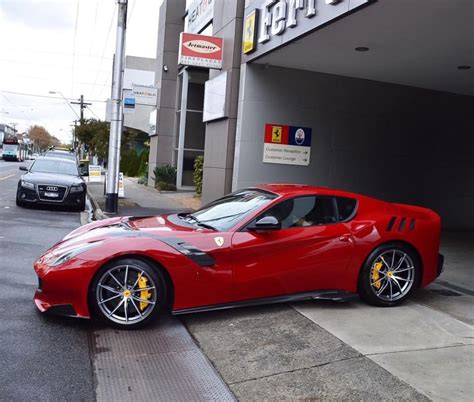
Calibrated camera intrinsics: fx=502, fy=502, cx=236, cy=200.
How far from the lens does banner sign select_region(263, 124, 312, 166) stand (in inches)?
479

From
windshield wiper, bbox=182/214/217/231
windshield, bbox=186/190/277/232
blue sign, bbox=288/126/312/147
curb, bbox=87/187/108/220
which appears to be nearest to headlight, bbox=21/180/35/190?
curb, bbox=87/187/108/220

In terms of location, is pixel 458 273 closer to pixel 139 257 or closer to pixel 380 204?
pixel 380 204

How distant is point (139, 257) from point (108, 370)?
3.74 feet

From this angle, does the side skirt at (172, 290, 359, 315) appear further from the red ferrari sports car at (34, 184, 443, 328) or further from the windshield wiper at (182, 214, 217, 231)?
the windshield wiper at (182, 214, 217, 231)

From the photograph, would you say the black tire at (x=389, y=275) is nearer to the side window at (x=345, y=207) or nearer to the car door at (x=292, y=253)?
the car door at (x=292, y=253)

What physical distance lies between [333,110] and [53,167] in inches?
312

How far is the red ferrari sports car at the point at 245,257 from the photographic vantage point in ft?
15.3

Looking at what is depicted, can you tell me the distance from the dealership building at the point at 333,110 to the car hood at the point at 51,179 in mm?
3732

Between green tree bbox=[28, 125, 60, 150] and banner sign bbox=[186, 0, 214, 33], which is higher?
banner sign bbox=[186, 0, 214, 33]

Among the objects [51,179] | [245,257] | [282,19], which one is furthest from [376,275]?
[51,179]

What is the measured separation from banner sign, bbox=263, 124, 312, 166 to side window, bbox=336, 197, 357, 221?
664 cm

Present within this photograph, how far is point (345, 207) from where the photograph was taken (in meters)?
5.57

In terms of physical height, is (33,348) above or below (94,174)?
below

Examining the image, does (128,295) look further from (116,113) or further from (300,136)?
(116,113)
